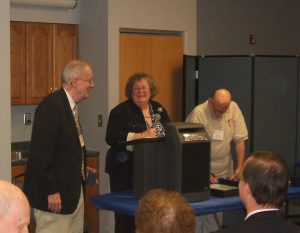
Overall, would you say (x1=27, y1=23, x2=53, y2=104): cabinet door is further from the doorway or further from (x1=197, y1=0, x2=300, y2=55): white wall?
(x1=197, y1=0, x2=300, y2=55): white wall

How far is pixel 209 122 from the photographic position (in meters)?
4.79

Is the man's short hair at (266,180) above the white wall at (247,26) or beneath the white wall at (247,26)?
beneath

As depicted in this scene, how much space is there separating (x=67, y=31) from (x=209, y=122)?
1.81m

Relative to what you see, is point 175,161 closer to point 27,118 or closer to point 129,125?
point 129,125

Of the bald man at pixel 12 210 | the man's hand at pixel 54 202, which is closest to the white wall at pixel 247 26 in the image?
the man's hand at pixel 54 202

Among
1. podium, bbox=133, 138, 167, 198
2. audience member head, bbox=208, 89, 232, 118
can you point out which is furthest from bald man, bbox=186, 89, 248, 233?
podium, bbox=133, 138, 167, 198

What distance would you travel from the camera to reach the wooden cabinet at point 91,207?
5.50 metres

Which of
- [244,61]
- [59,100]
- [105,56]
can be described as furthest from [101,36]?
[59,100]

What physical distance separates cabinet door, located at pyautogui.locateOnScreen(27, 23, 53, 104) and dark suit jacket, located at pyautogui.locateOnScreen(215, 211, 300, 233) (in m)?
3.50

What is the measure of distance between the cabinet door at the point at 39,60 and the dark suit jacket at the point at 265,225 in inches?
138

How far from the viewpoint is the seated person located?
241 centimetres

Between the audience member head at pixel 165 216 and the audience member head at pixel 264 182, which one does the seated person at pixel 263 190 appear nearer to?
the audience member head at pixel 264 182

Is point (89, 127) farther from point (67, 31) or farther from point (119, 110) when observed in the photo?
point (119, 110)

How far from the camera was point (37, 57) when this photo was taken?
5.58 m
